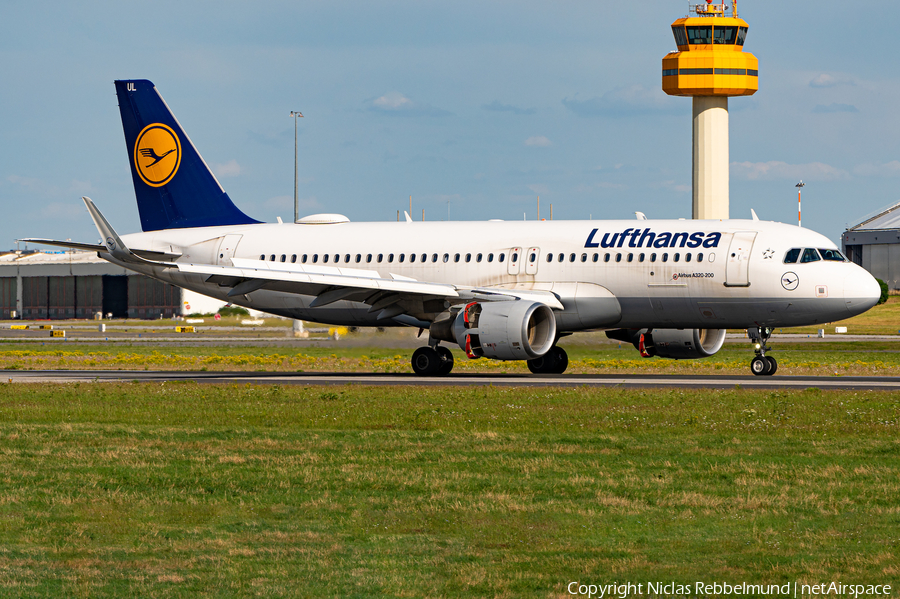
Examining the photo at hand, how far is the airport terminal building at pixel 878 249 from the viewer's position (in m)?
120

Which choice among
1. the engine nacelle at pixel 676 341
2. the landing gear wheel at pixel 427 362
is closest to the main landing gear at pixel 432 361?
the landing gear wheel at pixel 427 362

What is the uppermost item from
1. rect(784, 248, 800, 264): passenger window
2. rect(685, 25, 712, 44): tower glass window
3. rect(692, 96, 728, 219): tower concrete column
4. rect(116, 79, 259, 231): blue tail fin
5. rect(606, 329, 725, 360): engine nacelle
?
rect(685, 25, 712, 44): tower glass window

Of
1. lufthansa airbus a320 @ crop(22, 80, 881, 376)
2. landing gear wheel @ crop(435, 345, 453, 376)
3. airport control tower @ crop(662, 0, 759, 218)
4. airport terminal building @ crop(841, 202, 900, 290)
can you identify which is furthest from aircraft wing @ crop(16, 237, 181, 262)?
airport terminal building @ crop(841, 202, 900, 290)

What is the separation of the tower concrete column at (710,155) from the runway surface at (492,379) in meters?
59.0

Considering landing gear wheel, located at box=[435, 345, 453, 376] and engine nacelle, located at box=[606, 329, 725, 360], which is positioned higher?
engine nacelle, located at box=[606, 329, 725, 360]

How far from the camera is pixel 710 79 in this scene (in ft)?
287

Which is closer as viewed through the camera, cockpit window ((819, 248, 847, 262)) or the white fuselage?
the white fuselage

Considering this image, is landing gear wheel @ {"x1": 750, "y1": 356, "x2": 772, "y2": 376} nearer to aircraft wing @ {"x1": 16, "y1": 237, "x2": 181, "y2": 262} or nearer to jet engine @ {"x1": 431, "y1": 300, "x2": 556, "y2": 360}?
jet engine @ {"x1": 431, "y1": 300, "x2": 556, "y2": 360}

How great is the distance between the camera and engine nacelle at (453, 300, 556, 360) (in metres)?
28.8

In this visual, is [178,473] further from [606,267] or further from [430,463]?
[606,267]

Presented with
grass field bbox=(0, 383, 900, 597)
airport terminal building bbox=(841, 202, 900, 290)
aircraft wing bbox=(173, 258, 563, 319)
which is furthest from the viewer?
airport terminal building bbox=(841, 202, 900, 290)

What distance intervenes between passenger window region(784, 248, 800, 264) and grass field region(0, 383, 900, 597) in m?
8.34

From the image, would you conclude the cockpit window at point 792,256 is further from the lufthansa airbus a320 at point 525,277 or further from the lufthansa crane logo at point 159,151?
the lufthansa crane logo at point 159,151

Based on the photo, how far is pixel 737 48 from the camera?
291 feet
